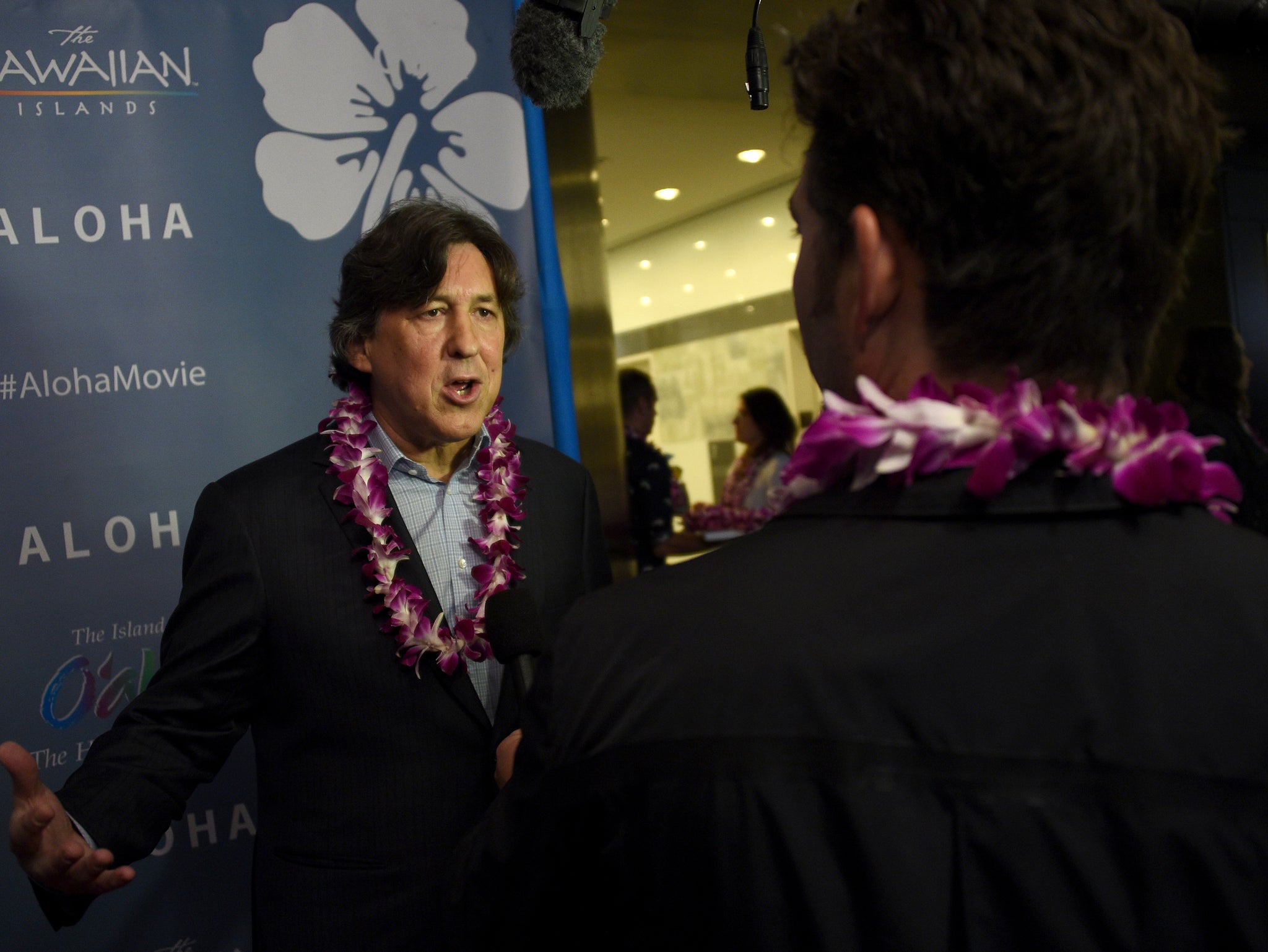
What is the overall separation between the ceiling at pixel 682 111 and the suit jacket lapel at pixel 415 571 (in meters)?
2.21

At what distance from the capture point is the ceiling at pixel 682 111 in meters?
4.74

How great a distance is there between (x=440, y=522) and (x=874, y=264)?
1.23 metres

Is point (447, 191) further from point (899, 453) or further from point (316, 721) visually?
point (899, 453)

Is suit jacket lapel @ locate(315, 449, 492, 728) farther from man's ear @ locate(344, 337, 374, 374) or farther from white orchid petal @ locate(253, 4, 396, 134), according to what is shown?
white orchid petal @ locate(253, 4, 396, 134)

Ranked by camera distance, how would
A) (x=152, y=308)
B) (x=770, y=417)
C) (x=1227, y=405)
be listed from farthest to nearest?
(x=770, y=417), (x=1227, y=405), (x=152, y=308)

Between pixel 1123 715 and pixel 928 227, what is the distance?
39 cm

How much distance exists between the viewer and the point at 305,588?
5.39ft

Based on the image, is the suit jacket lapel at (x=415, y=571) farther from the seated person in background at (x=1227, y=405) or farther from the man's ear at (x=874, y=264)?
the seated person in background at (x=1227, y=405)

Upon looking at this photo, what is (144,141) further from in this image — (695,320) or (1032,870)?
(695,320)

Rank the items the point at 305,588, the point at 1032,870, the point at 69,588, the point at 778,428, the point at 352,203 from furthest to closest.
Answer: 1. the point at 778,428
2. the point at 352,203
3. the point at 69,588
4. the point at 305,588
5. the point at 1032,870

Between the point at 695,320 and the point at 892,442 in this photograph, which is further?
the point at 695,320

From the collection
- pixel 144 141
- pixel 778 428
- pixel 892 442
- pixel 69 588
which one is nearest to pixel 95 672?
pixel 69 588

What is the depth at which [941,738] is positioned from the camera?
0.68 m

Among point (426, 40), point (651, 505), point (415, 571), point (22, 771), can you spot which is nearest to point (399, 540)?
point (415, 571)
